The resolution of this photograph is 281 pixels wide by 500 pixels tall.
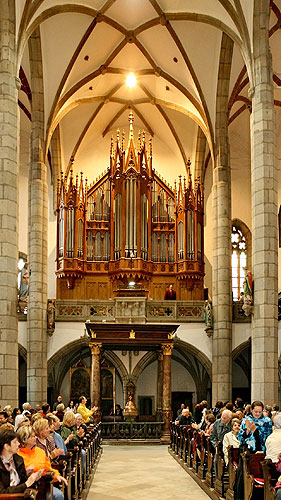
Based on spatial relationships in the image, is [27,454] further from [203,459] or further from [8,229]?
[8,229]

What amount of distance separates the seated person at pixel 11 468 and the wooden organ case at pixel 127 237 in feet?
74.3

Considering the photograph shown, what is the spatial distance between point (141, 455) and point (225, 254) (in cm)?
896

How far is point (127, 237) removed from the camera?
29.8 m

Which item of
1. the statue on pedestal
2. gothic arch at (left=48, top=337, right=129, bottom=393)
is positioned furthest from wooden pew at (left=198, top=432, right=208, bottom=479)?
gothic arch at (left=48, top=337, right=129, bottom=393)

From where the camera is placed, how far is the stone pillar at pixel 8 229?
16406mm

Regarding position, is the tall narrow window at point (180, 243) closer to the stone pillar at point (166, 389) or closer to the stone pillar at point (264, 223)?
the stone pillar at point (166, 389)

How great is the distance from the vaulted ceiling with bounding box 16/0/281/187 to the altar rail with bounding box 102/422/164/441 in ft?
33.0

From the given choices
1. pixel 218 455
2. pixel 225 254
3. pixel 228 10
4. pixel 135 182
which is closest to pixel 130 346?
pixel 225 254

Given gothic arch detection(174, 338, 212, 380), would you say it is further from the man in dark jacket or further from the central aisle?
the man in dark jacket

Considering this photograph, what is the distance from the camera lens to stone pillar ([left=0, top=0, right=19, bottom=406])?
53.8 ft

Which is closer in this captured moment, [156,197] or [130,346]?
[130,346]

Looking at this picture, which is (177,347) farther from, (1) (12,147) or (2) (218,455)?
(2) (218,455)

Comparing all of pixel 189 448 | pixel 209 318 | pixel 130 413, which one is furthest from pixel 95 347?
pixel 189 448

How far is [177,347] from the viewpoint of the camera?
1125 inches
